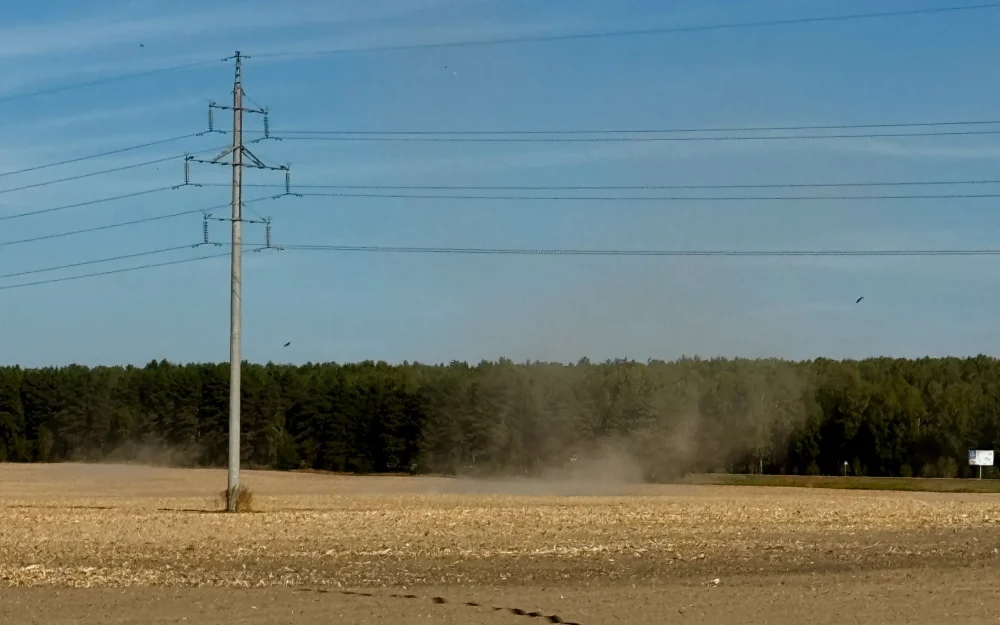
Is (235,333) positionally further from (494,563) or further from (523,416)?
(523,416)

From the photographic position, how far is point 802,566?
1109 inches

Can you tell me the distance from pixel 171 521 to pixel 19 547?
9.30m

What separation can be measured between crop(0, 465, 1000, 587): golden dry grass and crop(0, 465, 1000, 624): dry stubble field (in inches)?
3.6

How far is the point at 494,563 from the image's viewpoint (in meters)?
28.4

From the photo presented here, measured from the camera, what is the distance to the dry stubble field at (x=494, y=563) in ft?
66.7

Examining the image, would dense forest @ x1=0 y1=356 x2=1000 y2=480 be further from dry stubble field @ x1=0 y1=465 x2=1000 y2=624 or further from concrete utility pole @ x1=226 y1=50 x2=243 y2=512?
concrete utility pole @ x1=226 y1=50 x2=243 y2=512

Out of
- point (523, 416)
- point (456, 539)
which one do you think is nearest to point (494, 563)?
point (456, 539)

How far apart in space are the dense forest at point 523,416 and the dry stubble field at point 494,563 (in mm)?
46195

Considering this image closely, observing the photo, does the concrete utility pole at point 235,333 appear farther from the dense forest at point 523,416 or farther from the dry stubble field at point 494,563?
the dense forest at point 523,416

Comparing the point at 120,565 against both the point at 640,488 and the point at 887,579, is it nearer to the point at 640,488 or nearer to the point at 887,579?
the point at 887,579

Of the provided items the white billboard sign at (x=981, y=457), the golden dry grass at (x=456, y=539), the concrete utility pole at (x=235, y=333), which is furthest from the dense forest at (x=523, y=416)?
the concrete utility pole at (x=235, y=333)

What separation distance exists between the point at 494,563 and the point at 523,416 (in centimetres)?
7520

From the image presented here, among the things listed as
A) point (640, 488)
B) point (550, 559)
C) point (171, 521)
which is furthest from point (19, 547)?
point (640, 488)

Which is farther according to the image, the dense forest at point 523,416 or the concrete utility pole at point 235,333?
the dense forest at point 523,416
